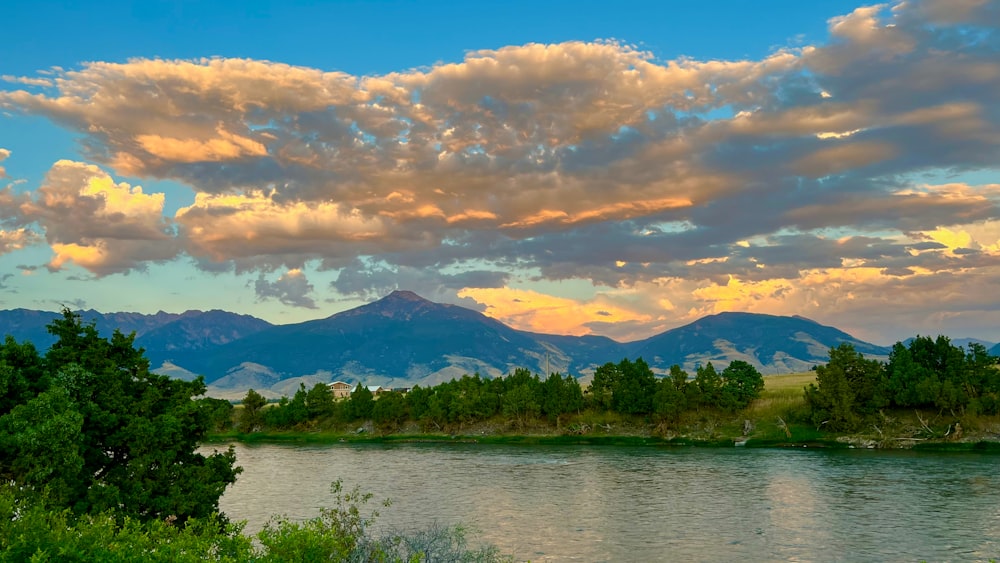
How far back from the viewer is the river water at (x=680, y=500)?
5766cm

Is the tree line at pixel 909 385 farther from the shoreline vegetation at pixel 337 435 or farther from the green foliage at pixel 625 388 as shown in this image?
the green foliage at pixel 625 388

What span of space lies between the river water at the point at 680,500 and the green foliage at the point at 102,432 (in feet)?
81.2

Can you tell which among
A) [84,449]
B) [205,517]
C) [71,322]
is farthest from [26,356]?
[205,517]

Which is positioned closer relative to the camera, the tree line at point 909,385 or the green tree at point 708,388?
the tree line at point 909,385

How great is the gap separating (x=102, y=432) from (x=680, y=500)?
60.8 m

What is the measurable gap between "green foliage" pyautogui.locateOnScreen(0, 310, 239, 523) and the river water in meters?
24.7

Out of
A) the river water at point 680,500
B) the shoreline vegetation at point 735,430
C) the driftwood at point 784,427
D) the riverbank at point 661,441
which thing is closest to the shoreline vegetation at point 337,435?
the shoreline vegetation at point 735,430

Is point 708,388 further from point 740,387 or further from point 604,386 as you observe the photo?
point 604,386

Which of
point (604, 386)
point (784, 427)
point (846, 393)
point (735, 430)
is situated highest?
point (846, 393)

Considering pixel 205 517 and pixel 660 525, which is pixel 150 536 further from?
pixel 660 525

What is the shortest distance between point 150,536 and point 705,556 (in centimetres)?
4269

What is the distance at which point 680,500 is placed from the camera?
3137 inches

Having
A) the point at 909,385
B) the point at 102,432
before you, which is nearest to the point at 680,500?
the point at 102,432

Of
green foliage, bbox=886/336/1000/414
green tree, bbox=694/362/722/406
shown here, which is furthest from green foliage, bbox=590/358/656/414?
green foliage, bbox=886/336/1000/414
